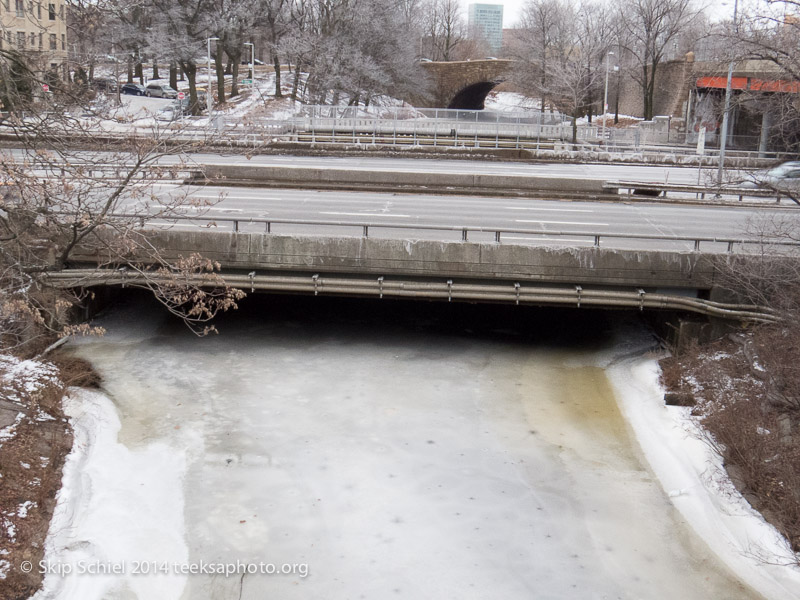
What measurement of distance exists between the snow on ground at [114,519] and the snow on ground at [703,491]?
750 cm

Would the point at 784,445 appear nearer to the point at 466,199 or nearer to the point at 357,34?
the point at 466,199

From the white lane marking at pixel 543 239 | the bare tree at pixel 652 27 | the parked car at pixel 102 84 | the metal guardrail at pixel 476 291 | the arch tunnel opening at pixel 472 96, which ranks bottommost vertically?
the metal guardrail at pixel 476 291

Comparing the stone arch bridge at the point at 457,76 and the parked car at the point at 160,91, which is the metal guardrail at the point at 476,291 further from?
the stone arch bridge at the point at 457,76

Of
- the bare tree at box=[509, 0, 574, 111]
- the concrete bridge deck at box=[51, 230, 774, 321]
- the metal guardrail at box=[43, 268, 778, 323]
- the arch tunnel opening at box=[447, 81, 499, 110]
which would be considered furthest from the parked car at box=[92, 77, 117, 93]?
the arch tunnel opening at box=[447, 81, 499, 110]

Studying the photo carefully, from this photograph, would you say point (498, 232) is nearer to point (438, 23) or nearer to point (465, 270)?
point (465, 270)

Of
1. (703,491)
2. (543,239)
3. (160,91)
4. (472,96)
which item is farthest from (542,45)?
(703,491)

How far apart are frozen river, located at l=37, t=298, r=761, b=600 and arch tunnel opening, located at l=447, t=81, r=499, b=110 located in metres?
57.7

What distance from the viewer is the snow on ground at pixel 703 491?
10.6 meters

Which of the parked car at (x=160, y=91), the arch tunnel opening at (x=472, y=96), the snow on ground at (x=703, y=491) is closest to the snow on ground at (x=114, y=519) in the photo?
the snow on ground at (x=703, y=491)

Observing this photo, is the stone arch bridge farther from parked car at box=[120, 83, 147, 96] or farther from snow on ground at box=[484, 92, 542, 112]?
parked car at box=[120, 83, 147, 96]

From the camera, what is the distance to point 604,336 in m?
19.9

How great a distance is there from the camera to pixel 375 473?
512 inches

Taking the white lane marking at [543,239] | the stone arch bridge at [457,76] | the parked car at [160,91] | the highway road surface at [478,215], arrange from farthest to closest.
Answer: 1. the stone arch bridge at [457,76]
2. the parked car at [160,91]
3. the highway road surface at [478,215]
4. the white lane marking at [543,239]

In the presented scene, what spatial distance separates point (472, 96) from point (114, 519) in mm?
76798
